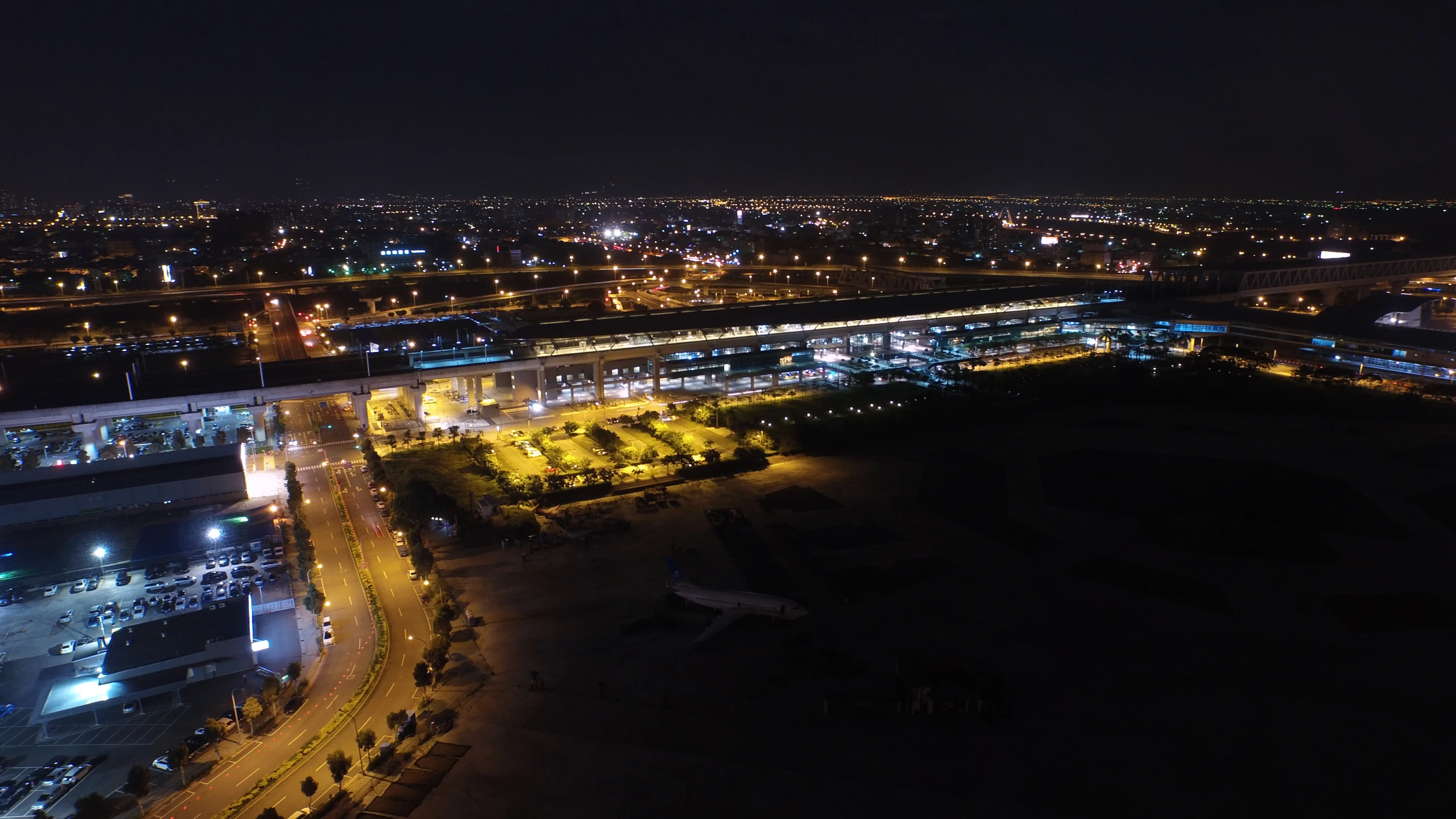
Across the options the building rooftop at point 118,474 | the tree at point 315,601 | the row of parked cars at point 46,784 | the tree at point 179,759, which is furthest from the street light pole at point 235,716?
the building rooftop at point 118,474

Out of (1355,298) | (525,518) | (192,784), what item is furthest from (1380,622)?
(1355,298)

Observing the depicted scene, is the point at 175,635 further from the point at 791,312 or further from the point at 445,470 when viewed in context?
the point at 791,312

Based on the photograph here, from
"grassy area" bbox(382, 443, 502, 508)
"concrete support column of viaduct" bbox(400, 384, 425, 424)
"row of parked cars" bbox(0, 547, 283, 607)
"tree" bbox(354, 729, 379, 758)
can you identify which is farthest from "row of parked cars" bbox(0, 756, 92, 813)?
"concrete support column of viaduct" bbox(400, 384, 425, 424)

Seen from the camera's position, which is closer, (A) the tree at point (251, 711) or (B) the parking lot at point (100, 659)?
(B) the parking lot at point (100, 659)

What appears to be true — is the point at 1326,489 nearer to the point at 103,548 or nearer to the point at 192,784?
the point at 192,784

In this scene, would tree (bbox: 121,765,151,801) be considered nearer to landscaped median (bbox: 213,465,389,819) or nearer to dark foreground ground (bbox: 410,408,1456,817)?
landscaped median (bbox: 213,465,389,819)

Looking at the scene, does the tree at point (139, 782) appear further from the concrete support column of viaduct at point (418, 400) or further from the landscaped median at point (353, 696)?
the concrete support column of viaduct at point (418, 400)

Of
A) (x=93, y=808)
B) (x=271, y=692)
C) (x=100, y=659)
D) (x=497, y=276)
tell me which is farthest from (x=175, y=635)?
(x=497, y=276)
